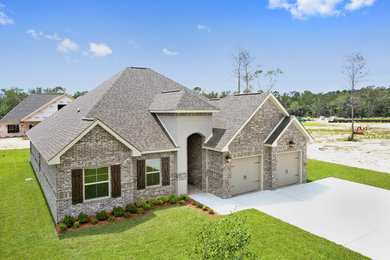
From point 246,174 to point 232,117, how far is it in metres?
3.69

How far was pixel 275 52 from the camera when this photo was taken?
45.6 metres

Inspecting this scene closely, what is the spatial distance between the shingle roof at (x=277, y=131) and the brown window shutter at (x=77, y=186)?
1093 cm

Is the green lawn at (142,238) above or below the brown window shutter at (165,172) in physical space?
below

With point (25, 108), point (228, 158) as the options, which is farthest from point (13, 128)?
point (228, 158)

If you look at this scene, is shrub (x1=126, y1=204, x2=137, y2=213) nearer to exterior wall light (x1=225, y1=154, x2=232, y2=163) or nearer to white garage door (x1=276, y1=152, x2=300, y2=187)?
exterior wall light (x1=225, y1=154, x2=232, y2=163)

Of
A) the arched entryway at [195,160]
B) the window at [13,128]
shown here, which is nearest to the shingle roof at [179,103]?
the arched entryway at [195,160]

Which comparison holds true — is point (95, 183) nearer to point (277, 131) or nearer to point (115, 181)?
point (115, 181)

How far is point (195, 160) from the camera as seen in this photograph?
17.5 meters

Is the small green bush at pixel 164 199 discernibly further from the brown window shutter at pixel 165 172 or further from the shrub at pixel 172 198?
the brown window shutter at pixel 165 172

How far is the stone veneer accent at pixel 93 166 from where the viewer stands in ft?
37.6

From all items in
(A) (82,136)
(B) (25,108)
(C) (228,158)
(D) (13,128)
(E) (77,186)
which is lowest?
(E) (77,186)

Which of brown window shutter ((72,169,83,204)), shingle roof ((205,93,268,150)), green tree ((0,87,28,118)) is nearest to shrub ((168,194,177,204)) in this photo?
shingle roof ((205,93,268,150))

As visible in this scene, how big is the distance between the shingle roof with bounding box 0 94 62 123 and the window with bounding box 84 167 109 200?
44.6 m

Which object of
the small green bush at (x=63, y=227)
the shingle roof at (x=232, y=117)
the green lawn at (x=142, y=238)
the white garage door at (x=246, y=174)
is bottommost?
the green lawn at (x=142, y=238)
